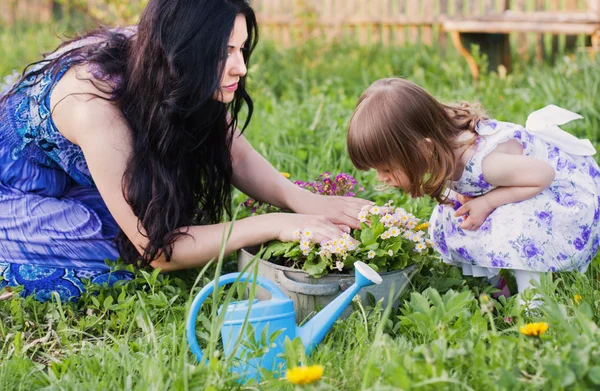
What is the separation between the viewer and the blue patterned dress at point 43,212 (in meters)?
2.49

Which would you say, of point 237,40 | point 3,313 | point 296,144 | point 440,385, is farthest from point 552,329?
point 296,144

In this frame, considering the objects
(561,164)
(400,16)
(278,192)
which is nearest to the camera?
(561,164)

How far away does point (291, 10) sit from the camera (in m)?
7.50

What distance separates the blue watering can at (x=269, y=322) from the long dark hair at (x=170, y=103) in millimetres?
479

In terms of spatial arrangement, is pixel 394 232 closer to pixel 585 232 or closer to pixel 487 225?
pixel 487 225

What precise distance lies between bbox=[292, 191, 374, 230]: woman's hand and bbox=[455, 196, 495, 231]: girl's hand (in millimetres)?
300

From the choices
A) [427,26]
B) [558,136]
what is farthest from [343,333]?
[427,26]

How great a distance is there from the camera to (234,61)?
2230 millimetres

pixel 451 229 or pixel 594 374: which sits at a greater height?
pixel 594 374

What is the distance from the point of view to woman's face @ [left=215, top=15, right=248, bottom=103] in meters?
2.22

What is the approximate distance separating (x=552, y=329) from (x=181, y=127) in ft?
3.92

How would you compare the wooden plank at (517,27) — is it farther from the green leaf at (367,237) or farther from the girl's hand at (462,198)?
the green leaf at (367,237)

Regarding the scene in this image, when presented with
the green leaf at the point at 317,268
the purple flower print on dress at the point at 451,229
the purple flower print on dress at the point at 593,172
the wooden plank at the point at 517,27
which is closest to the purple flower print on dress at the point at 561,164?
the purple flower print on dress at the point at 593,172

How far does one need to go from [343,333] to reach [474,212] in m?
0.62
